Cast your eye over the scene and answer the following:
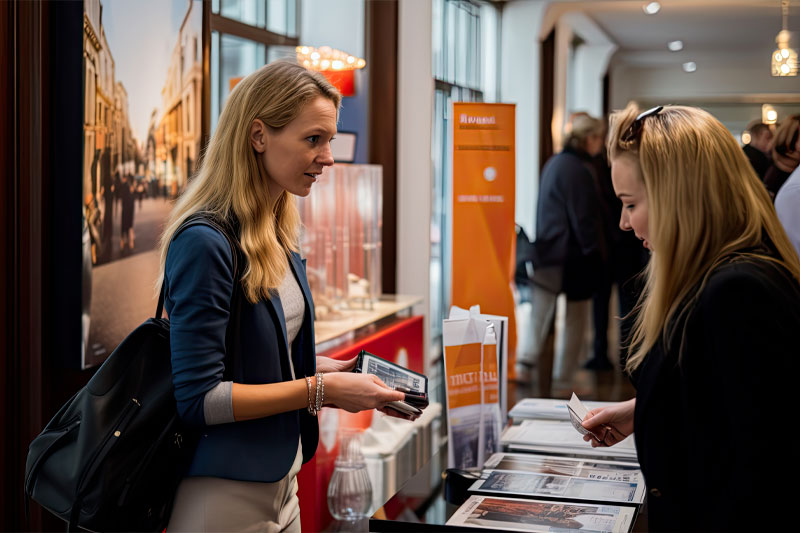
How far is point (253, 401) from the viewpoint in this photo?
5.21 feet

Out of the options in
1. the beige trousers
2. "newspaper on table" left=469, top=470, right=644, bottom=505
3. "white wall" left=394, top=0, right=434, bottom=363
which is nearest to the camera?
the beige trousers

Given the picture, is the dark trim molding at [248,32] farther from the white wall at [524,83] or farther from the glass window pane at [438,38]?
the white wall at [524,83]

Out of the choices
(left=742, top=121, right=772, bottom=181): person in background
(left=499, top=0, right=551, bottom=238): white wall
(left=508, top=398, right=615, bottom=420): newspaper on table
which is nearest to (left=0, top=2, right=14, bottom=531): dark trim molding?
(left=508, top=398, right=615, bottom=420): newspaper on table

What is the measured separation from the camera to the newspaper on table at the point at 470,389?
7.95 feet

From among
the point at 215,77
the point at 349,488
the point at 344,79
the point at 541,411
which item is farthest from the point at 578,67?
the point at 349,488

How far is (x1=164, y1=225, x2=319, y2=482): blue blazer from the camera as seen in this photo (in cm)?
152

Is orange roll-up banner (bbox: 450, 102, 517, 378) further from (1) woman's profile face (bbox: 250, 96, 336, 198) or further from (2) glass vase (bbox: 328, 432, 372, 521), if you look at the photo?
(1) woman's profile face (bbox: 250, 96, 336, 198)

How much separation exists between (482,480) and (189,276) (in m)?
0.98

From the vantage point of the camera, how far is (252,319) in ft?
5.32

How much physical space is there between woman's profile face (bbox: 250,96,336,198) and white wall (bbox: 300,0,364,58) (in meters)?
3.69

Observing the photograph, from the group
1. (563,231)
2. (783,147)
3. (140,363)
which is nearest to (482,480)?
(140,363)

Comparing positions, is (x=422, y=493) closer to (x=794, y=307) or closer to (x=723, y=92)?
(x=794, y=307)

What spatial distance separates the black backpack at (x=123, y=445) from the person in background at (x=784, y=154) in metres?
2.84

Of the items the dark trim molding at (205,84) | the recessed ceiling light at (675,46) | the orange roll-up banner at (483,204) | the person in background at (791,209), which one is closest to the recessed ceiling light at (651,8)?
the recessed ceiling light at (675,46)
